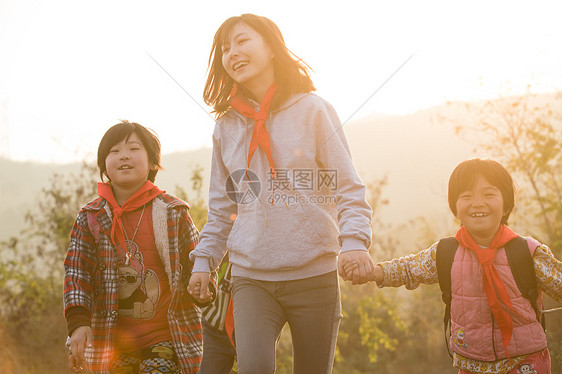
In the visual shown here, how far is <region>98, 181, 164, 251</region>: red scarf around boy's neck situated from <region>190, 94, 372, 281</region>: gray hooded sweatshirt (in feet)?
1.34

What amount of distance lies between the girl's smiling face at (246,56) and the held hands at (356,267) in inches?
35.4

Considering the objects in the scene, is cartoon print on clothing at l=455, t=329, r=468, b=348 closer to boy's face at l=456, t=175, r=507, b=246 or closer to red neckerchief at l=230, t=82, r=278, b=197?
boy's face at l=456, t=175, r=507, b=246

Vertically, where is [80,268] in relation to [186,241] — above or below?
below

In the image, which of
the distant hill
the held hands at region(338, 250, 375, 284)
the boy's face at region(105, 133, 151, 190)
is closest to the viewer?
the held hands at region(338, 250, 375, 284)

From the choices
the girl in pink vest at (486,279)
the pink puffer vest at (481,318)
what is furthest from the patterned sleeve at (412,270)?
the pink puffer vest at (481,318)

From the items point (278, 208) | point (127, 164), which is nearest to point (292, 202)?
point (278, 208)

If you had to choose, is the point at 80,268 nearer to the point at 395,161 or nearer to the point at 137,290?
the point at 137,290

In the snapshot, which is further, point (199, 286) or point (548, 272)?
point (199, 286)

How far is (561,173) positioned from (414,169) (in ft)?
24.2

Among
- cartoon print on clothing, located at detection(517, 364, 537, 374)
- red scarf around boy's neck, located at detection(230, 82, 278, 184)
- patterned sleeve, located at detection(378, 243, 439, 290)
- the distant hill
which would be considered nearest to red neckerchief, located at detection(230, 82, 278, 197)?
red scarf around boy's neck, located at detection(230, 82, 278, 184)

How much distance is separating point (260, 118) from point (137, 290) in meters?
1.01

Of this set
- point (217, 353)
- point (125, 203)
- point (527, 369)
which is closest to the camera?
point (527, 369)

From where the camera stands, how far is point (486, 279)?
232 cm

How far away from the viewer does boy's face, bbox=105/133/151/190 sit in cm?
276
